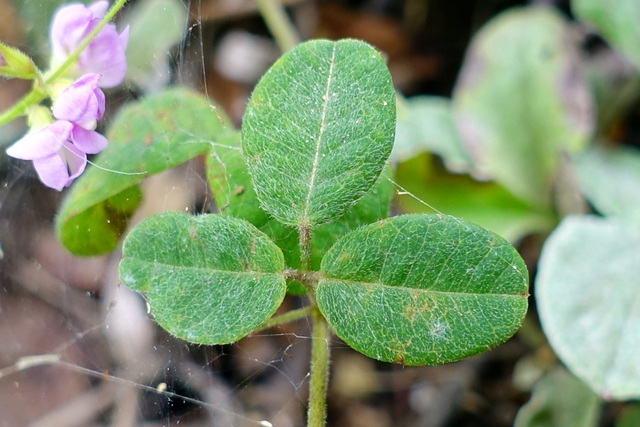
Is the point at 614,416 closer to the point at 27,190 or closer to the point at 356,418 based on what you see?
the point at 356,418

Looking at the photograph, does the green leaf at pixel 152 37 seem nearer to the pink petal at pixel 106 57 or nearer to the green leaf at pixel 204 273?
the pink petal at pixel 106 57

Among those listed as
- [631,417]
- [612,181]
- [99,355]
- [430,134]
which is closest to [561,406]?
[631,417]

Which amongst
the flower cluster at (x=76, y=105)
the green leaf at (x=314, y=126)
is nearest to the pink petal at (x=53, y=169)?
the flower cluster at (x=76, y=105)

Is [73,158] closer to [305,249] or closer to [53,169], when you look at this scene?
[53,169]

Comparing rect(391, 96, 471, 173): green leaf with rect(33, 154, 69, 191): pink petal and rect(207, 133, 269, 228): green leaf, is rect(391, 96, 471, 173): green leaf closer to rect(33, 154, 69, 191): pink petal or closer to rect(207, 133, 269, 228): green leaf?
rect(207, 133, 269, 228): green leaf

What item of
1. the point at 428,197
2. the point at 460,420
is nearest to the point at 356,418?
the point at 460,420

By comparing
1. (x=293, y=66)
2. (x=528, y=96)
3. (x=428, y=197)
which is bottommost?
(x=428, y=197)
